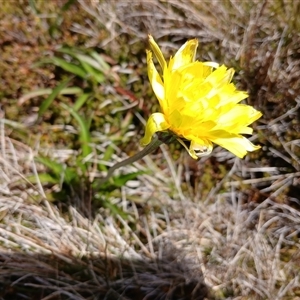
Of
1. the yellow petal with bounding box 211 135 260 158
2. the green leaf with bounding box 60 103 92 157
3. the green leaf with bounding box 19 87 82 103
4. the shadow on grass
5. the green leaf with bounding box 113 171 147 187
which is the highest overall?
the yellow petal with bounding box 211 135 260 158

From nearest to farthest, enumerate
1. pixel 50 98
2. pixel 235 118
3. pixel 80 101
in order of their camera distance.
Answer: pixel 235 118 → pixel 50 98 → pixel 80 101

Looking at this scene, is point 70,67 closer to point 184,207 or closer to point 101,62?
point 101,62

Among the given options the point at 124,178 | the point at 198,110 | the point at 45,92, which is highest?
the point at 198,110

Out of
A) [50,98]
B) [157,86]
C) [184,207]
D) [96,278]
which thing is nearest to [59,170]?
[50,98]

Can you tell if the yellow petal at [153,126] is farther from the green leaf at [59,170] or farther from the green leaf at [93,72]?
the green leaf at [93,72]

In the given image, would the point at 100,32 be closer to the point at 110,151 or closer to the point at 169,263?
the point at 110,151

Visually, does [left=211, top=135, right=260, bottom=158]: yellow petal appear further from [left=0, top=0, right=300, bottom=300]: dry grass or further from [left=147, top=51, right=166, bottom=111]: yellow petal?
[left=0, top=0, right=300, bottom=300]: dry grass

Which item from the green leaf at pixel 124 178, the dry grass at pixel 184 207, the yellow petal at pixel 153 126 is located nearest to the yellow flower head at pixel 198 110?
the yellow petal at pixel 153 126

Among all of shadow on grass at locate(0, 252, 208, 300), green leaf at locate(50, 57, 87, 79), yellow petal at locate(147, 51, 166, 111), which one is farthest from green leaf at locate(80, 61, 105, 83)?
yellow petal at locate(147, 51, 166, 111)
